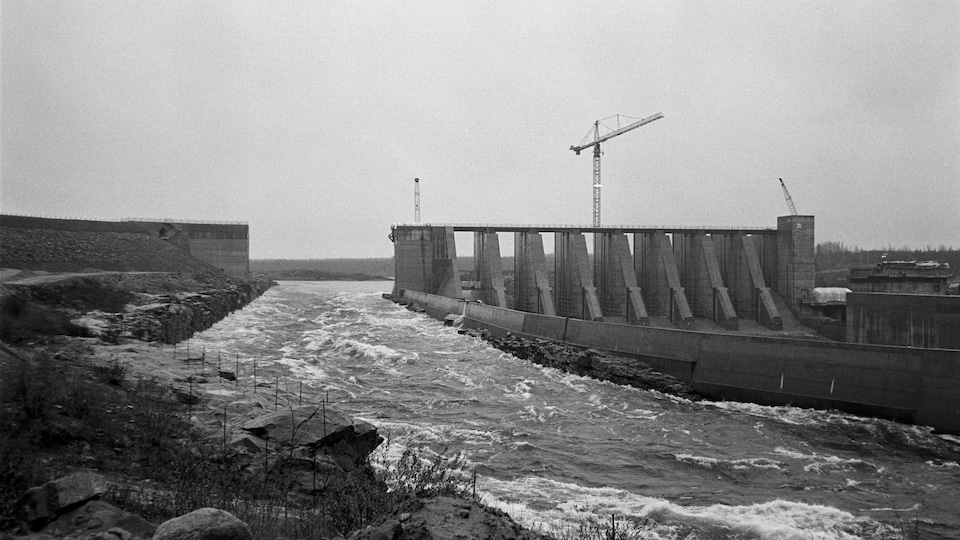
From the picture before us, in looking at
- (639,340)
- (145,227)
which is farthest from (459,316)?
(145,227)

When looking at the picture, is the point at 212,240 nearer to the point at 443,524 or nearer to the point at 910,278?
the point at 910,278

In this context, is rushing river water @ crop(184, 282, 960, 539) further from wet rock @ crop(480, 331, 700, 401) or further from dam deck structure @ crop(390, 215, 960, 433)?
dam deck structure @ crop(390, 215, 960, 433)

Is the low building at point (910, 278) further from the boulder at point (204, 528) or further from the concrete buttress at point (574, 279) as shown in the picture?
the boulder at point (204, 528)

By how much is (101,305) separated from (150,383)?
14.9 metres

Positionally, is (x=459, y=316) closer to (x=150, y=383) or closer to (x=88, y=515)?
(x=150, y=383)

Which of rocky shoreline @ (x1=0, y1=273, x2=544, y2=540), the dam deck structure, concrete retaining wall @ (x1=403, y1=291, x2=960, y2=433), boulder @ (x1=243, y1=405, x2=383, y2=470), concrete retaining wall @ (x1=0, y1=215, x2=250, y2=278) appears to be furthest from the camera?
concrete retaining wall @ (x1=0, y1=215, x2=250, y2=278)

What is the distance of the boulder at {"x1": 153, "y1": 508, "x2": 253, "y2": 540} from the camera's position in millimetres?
4336

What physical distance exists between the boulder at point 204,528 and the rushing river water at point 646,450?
216 inches

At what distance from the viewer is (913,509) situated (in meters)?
11.1

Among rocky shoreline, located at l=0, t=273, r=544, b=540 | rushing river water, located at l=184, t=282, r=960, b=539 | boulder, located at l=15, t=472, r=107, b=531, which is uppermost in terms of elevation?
boulder, located at l=15, t=472, r=107, b=531

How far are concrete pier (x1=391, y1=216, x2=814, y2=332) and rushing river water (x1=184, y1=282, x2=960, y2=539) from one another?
853 inches

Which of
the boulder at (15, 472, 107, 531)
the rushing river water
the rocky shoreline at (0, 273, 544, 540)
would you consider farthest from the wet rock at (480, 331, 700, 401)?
the boulder at (15, 472, 107, 531)

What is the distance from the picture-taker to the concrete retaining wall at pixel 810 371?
16688 millimetres

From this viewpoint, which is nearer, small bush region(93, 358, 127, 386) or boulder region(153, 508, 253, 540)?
boulder region(153, 508, 253, 540)
